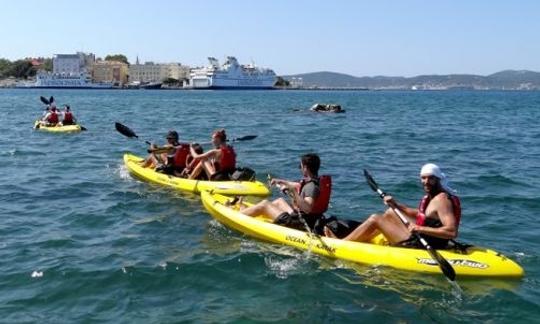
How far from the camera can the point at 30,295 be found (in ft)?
24.8

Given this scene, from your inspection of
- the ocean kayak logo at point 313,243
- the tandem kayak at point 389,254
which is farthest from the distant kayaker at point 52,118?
the ocean kayak logo at point 313,243

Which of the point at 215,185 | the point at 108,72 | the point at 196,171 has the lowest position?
the point at 215,185

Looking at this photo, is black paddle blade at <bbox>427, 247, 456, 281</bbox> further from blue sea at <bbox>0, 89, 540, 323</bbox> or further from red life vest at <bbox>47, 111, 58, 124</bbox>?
red life vest at <bbox>47, 111, 58, 124</bbox>

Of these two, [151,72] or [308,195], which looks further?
[151,72]

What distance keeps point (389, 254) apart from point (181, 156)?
25.3 feet

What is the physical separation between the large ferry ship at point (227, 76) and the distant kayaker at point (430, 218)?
141127mm

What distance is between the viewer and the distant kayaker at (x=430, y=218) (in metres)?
7.73

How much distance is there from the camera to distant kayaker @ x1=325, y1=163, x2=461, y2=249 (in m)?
7.73

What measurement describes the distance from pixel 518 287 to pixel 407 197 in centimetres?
611

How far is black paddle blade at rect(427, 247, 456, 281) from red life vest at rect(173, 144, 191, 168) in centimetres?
828

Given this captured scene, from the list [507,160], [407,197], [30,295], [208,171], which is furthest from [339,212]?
[507,160]

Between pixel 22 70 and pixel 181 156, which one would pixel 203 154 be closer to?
pixel 181 156

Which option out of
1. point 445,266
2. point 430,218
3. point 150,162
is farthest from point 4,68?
point 445,266

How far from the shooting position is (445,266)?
25.2 ft
